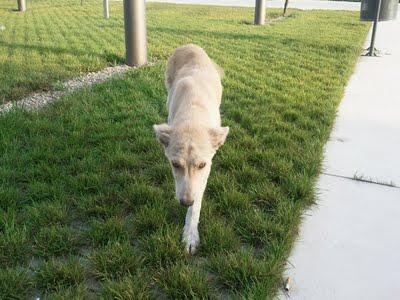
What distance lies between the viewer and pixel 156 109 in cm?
680

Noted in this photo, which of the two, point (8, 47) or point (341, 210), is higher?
point (8, 47)

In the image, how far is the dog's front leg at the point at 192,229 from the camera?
3.64 m

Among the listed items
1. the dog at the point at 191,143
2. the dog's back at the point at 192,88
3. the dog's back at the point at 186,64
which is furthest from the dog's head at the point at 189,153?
the dog's back at the point at 186,64

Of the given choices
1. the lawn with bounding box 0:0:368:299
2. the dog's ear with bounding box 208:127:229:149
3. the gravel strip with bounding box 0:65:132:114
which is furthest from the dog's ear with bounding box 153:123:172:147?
the gravel strip with bounding box 0:65:132:114

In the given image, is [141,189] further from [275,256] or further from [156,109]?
[156,109]

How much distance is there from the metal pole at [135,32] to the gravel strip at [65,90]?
29 cm

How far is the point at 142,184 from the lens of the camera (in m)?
4.52

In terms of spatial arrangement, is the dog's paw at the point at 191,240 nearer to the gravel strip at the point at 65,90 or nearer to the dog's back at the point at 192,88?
the dog's back at the point at 192,88

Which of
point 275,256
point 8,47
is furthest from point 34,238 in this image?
point 8,47

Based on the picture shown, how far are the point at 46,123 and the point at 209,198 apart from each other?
295 cm

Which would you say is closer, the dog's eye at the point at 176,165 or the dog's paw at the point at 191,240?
the dog's eye at the point at 176,165

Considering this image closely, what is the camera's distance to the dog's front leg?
11.9 ft

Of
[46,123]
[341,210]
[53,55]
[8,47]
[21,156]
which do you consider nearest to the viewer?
[341,210]

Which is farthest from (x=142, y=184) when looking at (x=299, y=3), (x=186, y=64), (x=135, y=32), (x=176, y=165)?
(x=299, y=3)
